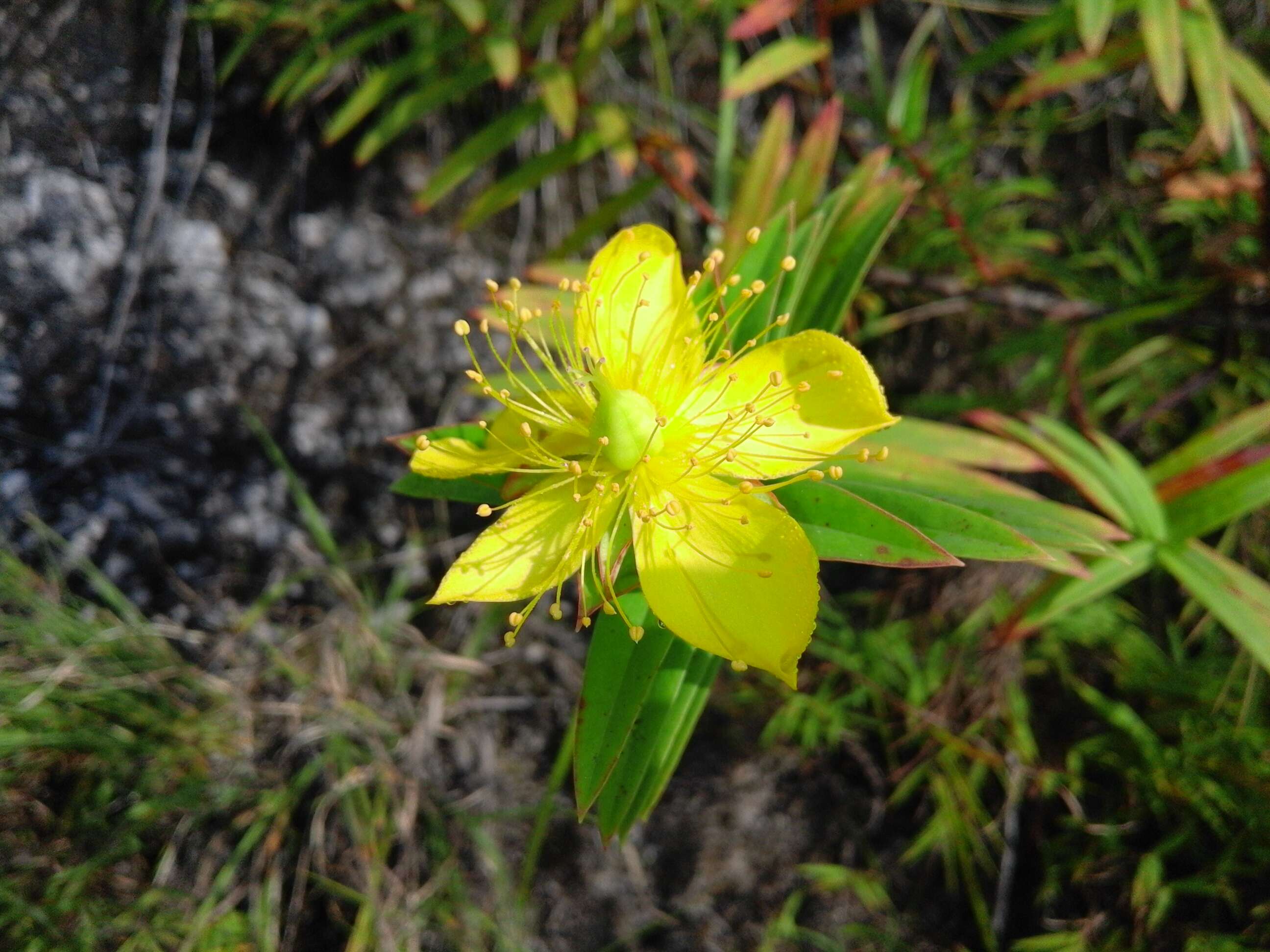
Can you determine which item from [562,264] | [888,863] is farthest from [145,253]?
[888,863]

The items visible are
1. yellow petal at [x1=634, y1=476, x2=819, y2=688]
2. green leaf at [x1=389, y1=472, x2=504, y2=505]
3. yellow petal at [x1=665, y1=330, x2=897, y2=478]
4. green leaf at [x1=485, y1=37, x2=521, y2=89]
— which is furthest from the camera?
green leaf at [x1=485, y1=37, x2=521, y2=89]

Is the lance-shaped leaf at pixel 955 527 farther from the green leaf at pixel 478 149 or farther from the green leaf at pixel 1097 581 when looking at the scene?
the green leaf at pixel 478 149

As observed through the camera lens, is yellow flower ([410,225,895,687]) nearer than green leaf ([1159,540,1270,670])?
Yes

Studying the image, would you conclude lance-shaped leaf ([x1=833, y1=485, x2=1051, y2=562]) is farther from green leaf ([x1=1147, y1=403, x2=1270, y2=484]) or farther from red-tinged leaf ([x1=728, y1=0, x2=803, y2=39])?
red-tinged leaf ([x1=728, y1=0, x2=803, y2=39])

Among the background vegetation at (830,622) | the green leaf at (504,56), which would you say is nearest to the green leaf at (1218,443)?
the background vegetation at (830,622)

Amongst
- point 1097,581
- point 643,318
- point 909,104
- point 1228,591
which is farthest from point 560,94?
point 1228,591

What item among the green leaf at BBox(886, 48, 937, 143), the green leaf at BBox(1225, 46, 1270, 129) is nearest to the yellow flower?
the green leaf at BBox(886, 48, 937, 143)
